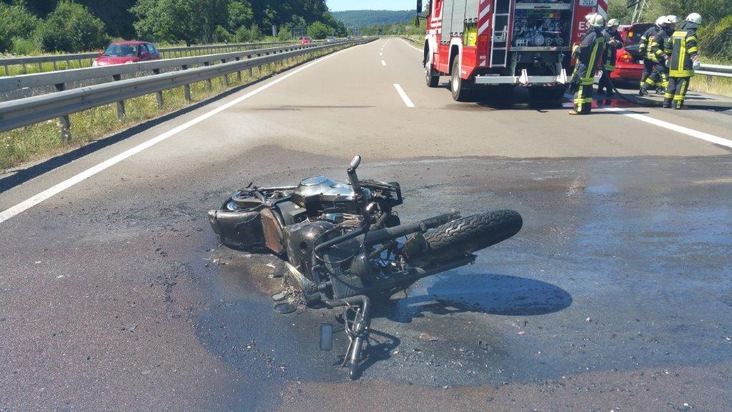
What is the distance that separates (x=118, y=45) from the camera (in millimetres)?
24531

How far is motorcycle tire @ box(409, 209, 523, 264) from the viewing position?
3.90m

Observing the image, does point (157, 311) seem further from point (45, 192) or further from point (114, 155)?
point (114, 155)

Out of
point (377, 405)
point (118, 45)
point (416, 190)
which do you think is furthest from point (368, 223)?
point (118, 45)

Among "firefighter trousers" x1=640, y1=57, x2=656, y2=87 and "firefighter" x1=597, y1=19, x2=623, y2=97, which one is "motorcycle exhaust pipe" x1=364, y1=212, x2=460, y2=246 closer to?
"firefighter" x1=597, y1=19, x2=623, y2=97

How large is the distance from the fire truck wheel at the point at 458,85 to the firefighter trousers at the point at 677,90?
13.8ft

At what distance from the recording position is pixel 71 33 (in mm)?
48531

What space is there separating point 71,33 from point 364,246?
167 ft

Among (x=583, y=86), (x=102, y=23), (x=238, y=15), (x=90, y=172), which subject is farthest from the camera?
(x=238, y=15)

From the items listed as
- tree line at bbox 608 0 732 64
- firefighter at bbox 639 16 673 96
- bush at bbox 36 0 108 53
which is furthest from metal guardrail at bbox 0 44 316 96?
bush at bbox 36 0 108 53

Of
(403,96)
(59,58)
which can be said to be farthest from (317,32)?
(403,96)

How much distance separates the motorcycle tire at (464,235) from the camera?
3.90 m

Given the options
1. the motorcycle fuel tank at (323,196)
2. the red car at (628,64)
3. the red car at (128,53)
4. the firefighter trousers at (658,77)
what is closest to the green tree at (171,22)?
the red car at (128,53)

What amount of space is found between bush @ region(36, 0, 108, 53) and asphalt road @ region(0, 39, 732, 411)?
144 feet

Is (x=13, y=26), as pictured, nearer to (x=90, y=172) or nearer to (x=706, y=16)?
(x=706, y=16)
